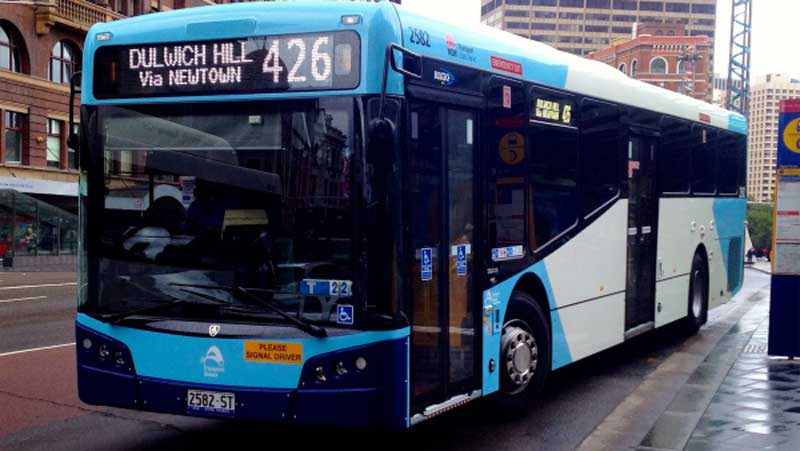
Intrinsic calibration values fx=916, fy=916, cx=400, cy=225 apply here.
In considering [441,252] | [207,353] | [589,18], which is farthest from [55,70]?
[589,18]

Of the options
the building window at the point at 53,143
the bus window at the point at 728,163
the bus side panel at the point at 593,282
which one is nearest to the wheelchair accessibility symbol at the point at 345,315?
the bus side panel at the point at 593,282

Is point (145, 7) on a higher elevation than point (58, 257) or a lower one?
higher

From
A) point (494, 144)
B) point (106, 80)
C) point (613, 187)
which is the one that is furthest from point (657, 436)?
point (106, 80)

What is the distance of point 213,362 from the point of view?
19.2 feet

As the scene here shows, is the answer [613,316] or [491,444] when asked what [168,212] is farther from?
[613,316]

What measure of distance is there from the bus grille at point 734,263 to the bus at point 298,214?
8278 millimetres

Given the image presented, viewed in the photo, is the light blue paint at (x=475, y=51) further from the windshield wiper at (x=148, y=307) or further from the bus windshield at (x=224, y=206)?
the windshield wiper at (x=148, y=307)

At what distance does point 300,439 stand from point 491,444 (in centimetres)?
145

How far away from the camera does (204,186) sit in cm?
586

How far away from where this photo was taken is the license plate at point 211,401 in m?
5.80

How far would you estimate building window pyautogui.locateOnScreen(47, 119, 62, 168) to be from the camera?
125 ft


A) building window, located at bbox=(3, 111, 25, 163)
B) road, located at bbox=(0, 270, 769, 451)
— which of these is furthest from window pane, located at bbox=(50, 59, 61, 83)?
road, located at bbox=(0, 270, 769, 451)

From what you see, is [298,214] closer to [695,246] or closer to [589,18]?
[695,246]

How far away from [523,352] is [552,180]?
1.56 metres
